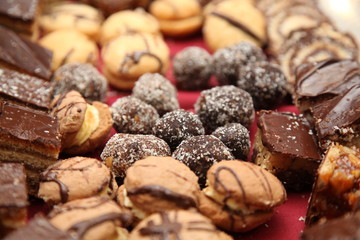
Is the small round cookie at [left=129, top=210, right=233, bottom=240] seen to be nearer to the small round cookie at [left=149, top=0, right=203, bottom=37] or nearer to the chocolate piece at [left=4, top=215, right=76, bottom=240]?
the chocolate piece at [left=4, top=215, right=76, bottom=240]

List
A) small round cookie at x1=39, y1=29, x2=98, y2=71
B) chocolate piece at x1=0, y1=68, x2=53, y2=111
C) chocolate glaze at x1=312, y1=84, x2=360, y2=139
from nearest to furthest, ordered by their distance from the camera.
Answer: chocolate glaze at x1=312, y1=84, x2=360, y2=139
chocolate piece at x1=0, y1=68, x2=53, y2=111
small round cookie at x1=39, y1=29, x2=98, y2=71

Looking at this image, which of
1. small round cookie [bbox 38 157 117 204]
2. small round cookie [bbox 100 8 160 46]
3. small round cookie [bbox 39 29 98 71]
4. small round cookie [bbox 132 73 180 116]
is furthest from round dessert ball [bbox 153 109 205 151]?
small round cookie [bbox 100 8 160 46]

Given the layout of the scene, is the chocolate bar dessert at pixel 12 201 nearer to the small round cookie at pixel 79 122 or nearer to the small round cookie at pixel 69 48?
the small round cookie at pixel 79 122

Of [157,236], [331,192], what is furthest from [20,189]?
[331,192]

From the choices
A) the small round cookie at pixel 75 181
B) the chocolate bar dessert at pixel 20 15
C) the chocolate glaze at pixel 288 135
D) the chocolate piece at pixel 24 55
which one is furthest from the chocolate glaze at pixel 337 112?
the chocolate bar dessert at pixel 20 15

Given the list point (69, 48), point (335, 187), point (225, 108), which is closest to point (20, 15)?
point (69, 48)

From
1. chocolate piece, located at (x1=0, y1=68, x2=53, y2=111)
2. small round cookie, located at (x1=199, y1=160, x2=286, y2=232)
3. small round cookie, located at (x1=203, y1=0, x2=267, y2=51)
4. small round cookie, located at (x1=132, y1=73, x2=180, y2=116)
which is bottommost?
small round cookie, located at (x1=199, y1=160, x2=286, y2=232)
